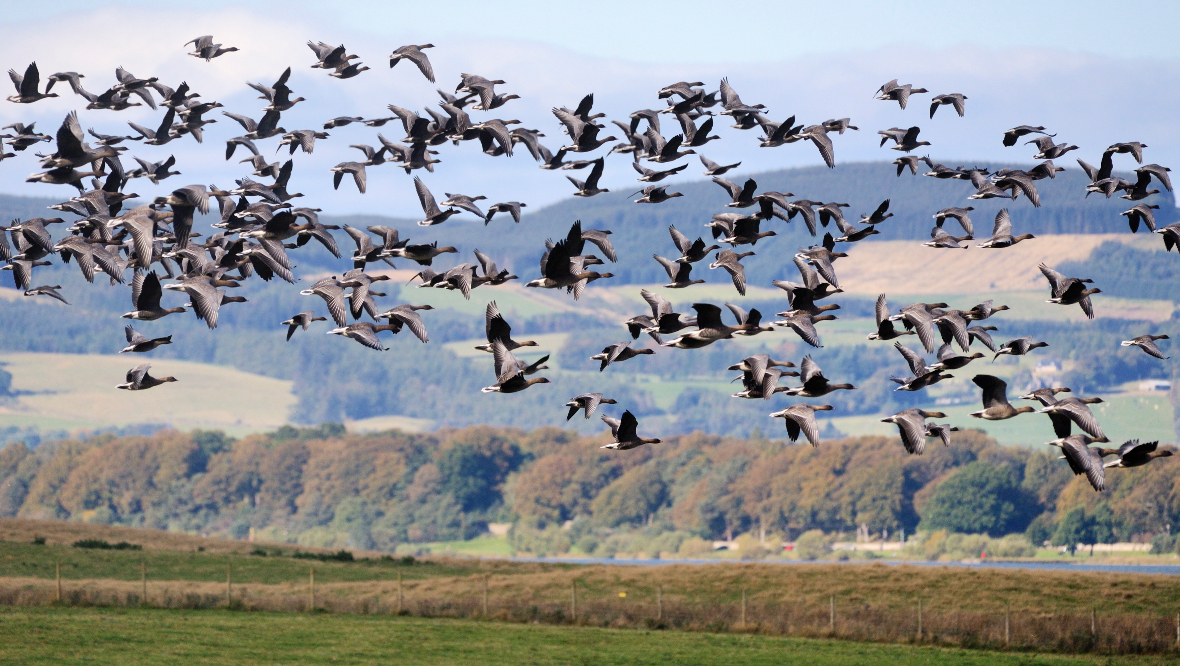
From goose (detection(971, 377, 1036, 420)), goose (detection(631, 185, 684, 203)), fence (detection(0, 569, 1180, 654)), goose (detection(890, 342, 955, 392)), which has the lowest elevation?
fence (detection(0, 569, 1180, 654))

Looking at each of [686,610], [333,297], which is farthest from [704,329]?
[686,610]

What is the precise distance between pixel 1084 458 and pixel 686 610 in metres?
42.0

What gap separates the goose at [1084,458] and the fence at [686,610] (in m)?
34.3

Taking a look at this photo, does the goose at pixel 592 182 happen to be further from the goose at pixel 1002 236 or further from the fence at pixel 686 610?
the fence at pixel 686 610

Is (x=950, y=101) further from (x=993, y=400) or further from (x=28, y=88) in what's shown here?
(x=28, y=88)

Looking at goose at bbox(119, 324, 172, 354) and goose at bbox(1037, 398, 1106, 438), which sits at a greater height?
goose at bbox(119, 324, 172, 354)

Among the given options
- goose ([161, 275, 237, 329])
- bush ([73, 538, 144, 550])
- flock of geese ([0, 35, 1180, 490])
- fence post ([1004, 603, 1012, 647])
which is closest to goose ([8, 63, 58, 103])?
flock of geese ([0, 35, 1180, 490])

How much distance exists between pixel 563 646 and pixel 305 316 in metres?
24.4

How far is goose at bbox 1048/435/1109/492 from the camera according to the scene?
27828 mm

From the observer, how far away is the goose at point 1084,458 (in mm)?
27828

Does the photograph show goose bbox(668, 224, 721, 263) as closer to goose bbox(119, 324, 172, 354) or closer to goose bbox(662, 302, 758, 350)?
goose bbox(662, 302, 758, 350)

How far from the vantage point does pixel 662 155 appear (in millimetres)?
43906

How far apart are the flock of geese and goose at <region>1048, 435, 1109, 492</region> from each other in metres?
0.24

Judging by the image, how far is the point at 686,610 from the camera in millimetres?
69250
